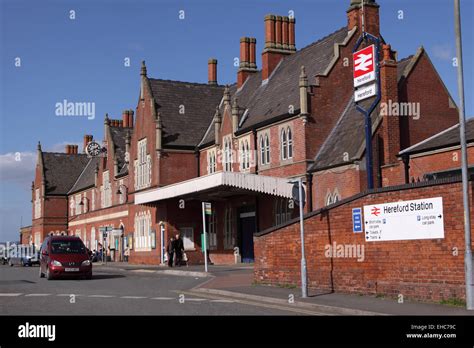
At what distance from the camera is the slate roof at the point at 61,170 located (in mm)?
81625

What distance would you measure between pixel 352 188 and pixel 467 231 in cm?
1533

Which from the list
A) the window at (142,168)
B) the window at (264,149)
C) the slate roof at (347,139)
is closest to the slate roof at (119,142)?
the window at (142,168)

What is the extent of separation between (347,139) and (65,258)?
13864 millimetres

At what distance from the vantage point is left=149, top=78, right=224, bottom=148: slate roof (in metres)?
45.5

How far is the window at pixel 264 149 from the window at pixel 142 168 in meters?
11.5

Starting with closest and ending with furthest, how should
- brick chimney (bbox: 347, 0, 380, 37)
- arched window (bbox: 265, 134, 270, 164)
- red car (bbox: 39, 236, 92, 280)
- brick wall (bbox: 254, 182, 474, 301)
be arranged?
1. brick wall (bbox: 254, 182, 474, 301)
2. red car (bbox: 39, 236, 92, 280)
3. brick chimney (bbox: 347, 0, 380, 37)
4. arched window (bbox: 265, 134, 270, 164)

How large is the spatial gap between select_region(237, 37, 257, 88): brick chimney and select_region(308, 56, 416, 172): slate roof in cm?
1265

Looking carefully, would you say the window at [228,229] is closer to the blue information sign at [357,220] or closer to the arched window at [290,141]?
the arched window at [290,141]

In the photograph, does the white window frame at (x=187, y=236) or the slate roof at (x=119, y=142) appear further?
the slate roof at (x=119, y=142)

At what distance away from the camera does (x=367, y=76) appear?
29812mm

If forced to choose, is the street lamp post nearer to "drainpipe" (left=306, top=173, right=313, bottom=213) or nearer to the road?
the road

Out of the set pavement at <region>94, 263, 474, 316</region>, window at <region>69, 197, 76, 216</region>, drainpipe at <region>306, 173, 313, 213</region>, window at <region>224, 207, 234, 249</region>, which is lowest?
pavement at <region>94, 263, 474, 316</region>

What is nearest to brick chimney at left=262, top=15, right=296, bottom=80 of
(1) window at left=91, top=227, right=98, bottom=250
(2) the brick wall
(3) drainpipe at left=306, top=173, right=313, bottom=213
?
(3) drainpipe at left=306, top=173, right=313, bottom=213
